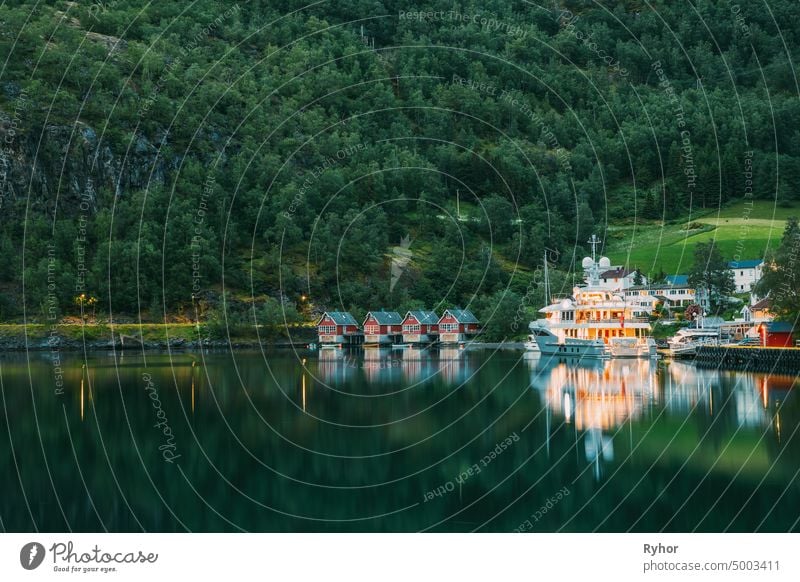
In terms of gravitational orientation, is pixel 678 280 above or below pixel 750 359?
above

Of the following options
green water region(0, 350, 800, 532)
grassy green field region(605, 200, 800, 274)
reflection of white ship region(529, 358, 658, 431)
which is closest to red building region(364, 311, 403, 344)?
grassy green field region(605, 200, 800, 274)

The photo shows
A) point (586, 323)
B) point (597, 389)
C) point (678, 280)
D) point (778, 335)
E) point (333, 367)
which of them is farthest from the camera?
point (678, 280)

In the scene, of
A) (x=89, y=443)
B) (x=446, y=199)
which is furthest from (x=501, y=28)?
(x=89, y=443)

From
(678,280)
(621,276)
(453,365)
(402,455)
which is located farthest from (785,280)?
(621,276)

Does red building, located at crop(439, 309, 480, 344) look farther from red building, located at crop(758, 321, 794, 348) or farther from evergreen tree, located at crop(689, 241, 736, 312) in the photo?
red building, located at crop(758, 321, 794, 348)

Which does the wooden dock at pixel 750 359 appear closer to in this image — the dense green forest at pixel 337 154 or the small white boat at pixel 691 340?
the small white boat at pixel 691 340

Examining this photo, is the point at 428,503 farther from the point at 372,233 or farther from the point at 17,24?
the point at 17,24

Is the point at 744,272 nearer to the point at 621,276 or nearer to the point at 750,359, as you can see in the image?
the point at 621,276

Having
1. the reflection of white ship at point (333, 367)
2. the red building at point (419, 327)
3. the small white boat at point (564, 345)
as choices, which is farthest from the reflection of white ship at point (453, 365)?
the red building at point (419, 327)
